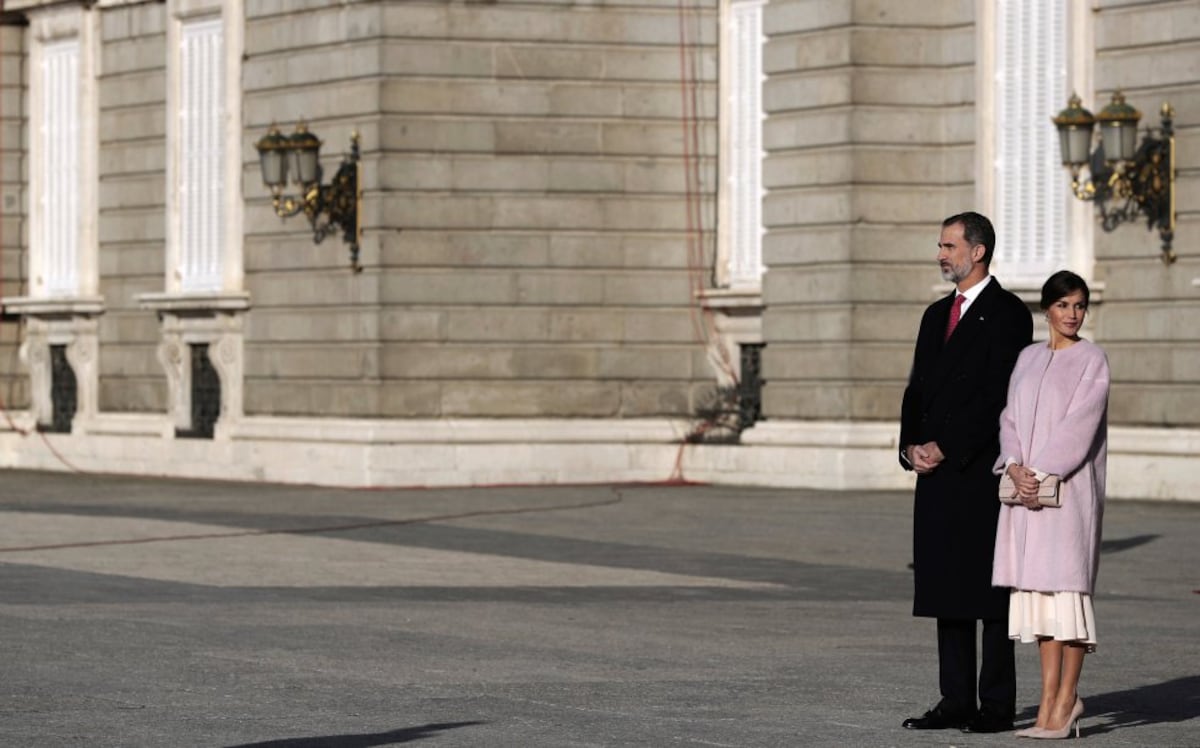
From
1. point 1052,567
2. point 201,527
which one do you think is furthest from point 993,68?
point 1052,567

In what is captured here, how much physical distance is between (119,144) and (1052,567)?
23930 millimetres

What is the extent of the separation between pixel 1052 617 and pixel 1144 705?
50.2 inches

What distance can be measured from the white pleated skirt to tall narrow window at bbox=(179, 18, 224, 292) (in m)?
20.9

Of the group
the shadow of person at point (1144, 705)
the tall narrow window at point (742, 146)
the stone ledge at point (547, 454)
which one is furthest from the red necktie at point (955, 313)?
the tall narrow window at point (742, 146)

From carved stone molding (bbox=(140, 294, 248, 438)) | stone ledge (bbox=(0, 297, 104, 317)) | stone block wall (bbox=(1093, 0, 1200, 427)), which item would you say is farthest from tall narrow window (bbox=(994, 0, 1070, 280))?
stone ledge (bbox=(0, 297, 104, 317))

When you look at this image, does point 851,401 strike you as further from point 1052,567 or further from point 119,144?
point 1052,567

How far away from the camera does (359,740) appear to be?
1045 centimetres

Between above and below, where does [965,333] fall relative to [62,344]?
below

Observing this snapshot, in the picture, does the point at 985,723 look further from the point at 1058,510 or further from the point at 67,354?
the point at 67,354

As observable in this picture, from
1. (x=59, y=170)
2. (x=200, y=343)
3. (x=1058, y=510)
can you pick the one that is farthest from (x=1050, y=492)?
(x=59, y=170)

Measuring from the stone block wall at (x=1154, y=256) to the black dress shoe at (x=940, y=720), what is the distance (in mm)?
14609

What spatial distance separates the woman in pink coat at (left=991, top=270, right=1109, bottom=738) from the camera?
10.8 m

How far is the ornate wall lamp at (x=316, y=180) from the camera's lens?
93.8 ft

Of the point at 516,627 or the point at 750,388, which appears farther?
the point at 750,388
